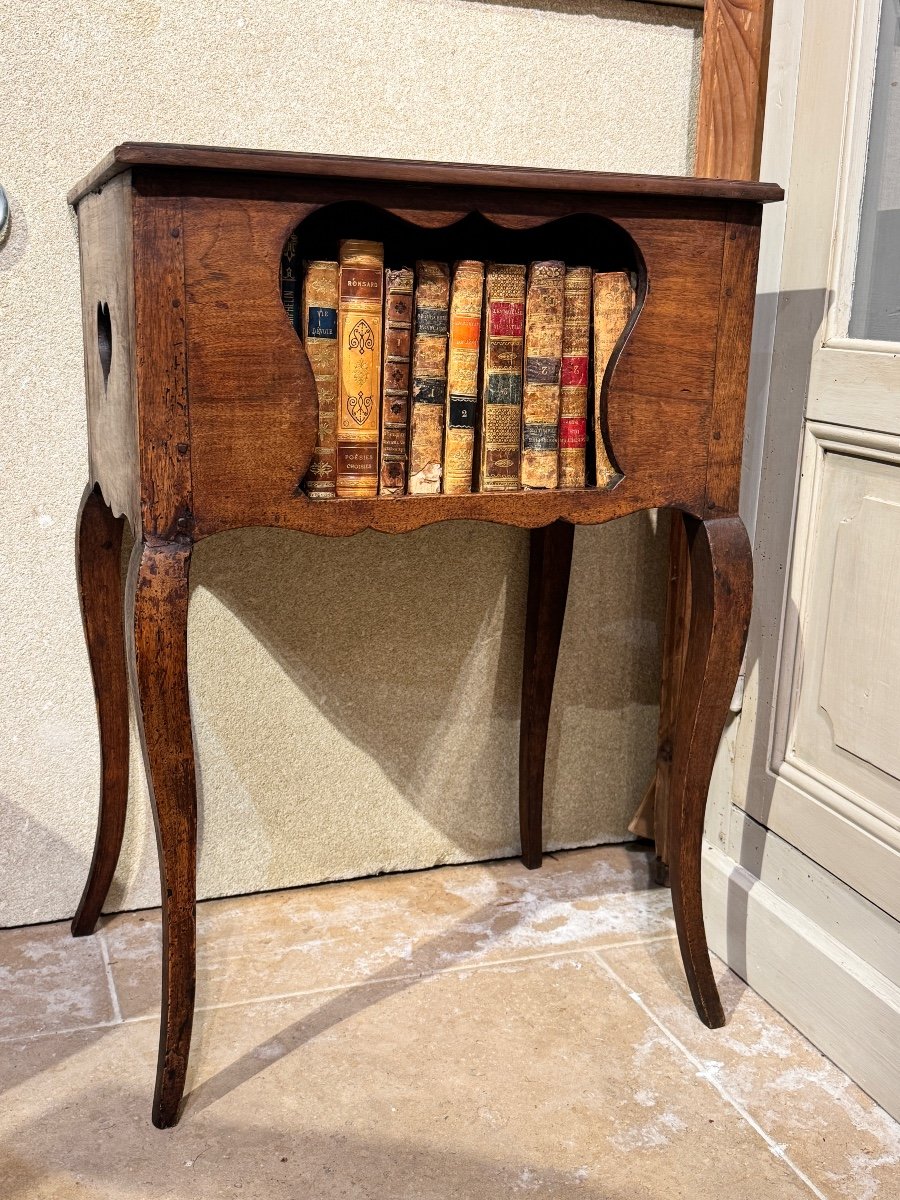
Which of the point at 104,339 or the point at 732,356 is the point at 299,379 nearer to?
the point at 104,339

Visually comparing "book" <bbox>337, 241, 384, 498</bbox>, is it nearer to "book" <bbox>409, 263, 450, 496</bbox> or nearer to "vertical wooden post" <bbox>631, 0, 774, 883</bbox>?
"book" <bbox>409, 263, 450, 496</bbox>

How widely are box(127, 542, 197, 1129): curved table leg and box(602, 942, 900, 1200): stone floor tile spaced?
1.87 ft

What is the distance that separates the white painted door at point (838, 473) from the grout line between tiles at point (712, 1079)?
26cm

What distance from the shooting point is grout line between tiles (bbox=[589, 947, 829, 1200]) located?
1140mm

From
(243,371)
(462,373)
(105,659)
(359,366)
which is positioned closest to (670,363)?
(462,373)

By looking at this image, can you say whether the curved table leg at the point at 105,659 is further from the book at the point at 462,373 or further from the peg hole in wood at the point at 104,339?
the book at the point at 462,373

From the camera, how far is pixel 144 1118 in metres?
1.20

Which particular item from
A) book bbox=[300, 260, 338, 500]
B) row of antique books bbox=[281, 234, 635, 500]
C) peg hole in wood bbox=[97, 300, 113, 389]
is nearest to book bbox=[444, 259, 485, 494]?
row of antique books bbox=[281, 234, 635, 500]

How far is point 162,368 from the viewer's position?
1028 mm

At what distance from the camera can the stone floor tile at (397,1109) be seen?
111 cm

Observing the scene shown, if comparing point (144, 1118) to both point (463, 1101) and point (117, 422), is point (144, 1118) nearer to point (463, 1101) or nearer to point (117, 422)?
point (463, 1101)

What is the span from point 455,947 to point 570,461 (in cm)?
68

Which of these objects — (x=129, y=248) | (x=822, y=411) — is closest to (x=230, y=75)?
(x=129, y=248)

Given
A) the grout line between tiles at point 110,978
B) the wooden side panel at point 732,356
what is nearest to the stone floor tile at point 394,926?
the grout line between tiles at point 110,978
